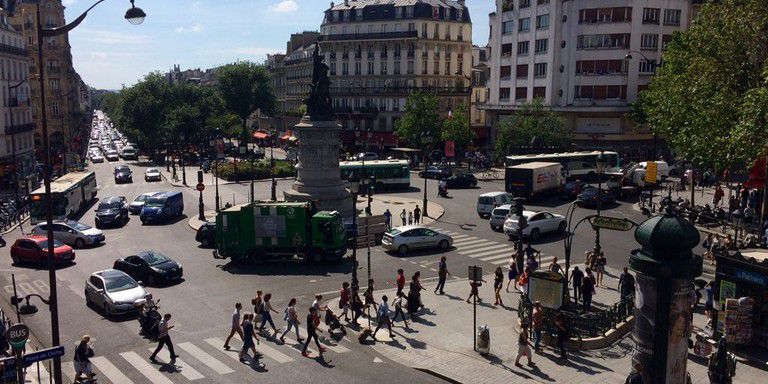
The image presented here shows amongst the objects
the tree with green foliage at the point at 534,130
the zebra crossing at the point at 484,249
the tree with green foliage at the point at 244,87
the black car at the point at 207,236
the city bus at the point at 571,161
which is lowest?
the zebra crossing at the point at 484,249

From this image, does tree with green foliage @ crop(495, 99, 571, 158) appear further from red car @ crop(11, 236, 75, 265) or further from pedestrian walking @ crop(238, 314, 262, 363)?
pedestrian walking @ crop(238, 314, 262, 363)

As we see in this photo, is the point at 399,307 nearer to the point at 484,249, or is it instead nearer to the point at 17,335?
the point at 17,335

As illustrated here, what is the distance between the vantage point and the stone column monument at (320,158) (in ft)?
136

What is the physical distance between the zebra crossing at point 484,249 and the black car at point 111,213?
21.1 meters

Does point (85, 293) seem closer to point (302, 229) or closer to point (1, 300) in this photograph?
point (1, 300)

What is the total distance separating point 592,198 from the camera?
45.6 m

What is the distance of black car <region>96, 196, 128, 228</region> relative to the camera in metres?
41.7

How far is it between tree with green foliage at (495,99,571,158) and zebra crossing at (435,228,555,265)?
28.4m

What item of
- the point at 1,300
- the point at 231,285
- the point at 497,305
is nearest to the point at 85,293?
the point at 1,300

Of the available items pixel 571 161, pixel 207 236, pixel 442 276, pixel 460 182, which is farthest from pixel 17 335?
pixel 571 161

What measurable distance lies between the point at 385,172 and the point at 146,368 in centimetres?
3966

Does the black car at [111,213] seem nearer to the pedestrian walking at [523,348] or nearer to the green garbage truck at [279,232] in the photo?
the green garbage truck at [279,232]

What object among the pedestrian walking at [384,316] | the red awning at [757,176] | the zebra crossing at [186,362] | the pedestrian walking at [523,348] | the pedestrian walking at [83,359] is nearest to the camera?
the pedestrian walking at [83,359]

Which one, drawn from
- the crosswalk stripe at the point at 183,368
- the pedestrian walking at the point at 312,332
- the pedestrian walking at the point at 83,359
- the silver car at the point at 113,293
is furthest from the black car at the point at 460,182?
the pedestrian walking at the point at 83,359
